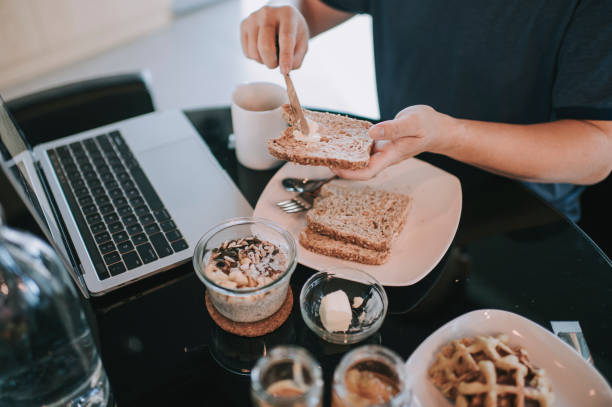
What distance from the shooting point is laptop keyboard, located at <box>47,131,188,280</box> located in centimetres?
105

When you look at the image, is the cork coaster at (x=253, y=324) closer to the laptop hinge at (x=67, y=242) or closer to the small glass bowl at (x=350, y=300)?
the small glass bowl at (x=350, y=300)

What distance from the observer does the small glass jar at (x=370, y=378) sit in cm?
67

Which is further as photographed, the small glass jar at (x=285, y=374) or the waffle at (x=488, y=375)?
the waffle at (x=488, y=375)

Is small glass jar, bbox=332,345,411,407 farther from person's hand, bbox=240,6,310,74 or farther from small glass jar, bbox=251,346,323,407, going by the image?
person's hand, bbox=240,6,310,74

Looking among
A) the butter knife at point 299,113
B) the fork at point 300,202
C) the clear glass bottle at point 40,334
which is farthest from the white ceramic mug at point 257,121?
the clear glass bottle at point 40,334

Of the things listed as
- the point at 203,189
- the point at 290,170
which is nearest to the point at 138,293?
the point at 203,189

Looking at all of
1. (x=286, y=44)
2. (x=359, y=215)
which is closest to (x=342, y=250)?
(x=359, y=215)

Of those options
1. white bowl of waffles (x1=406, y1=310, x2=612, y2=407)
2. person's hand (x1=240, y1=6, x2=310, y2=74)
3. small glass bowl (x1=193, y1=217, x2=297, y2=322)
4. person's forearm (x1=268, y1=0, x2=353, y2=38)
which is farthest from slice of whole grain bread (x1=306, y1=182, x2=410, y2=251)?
person's forearm (x1=268, y1=0, x2=353, y2=38)

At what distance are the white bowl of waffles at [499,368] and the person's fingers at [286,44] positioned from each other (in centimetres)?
76

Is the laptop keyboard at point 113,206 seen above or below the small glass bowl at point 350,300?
above

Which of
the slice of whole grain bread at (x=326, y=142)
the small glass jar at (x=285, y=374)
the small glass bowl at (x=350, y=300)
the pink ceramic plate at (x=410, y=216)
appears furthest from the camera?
the slice of whole grain bread at (x=326, y=142)

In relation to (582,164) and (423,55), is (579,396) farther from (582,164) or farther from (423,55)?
(423,55)

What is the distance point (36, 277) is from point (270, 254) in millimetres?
404

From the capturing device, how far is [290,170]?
1.25m
